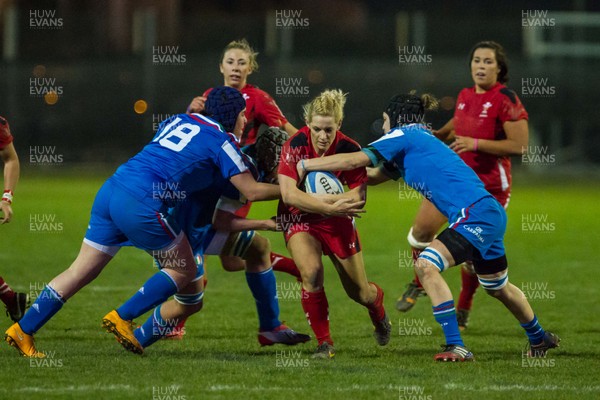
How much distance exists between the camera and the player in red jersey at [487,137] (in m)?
8.81

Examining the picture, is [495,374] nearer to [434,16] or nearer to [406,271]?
[406,271]

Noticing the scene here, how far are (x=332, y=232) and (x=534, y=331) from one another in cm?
156

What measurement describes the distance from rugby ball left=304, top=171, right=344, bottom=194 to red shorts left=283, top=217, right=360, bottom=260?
0.78 ft

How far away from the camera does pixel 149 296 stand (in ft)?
22.2

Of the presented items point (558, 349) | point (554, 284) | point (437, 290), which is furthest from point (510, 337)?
point (554, 284)

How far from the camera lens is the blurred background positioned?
25609 millimetres

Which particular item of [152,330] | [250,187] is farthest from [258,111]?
[152,330]

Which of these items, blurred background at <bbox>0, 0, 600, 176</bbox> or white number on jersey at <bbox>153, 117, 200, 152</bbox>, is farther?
blurred background at <bbox>0, 0, 600, 176</bbox>

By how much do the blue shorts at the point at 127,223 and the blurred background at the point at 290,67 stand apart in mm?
18302

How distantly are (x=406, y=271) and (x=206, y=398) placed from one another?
7.01m

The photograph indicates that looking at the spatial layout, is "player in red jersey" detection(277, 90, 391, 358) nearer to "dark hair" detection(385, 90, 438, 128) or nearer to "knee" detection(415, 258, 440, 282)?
"dark hair" detection(385, 90, 438, 128)

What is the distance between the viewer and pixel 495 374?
6.50 m

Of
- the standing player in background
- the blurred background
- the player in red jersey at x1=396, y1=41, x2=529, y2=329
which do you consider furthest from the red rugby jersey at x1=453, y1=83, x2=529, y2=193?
the blurred background

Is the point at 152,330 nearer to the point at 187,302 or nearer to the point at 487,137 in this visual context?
the point at 187,302
